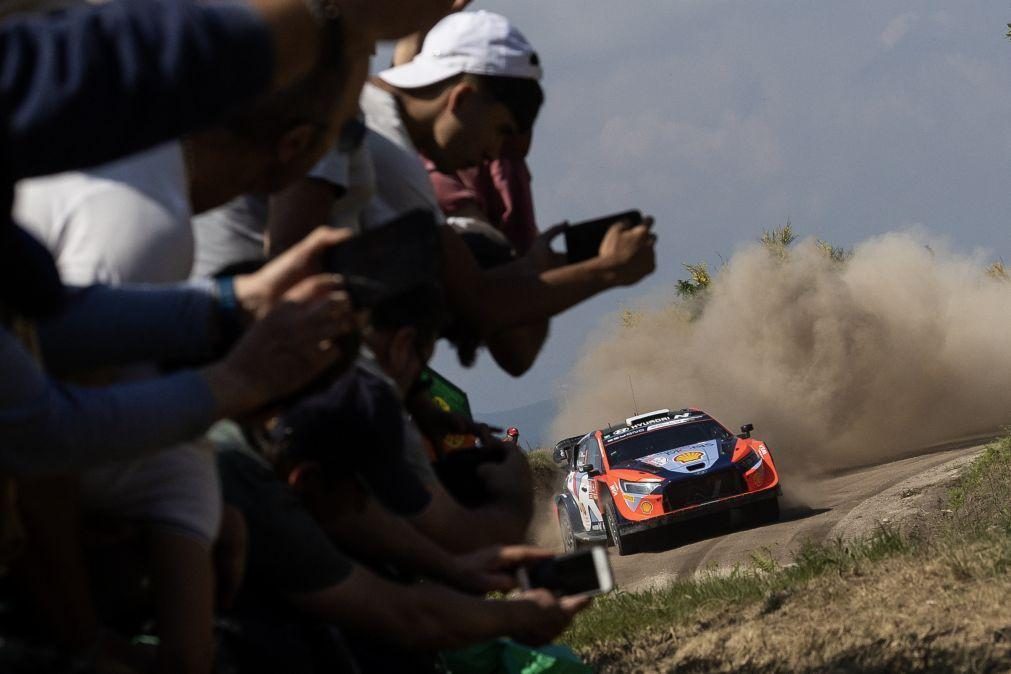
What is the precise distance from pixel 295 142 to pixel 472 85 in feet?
4.81

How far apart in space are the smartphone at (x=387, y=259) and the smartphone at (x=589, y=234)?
4.72 feet

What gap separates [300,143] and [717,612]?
14.5 feet

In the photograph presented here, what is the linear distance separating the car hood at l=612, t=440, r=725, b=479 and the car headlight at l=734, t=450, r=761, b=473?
13.4 inches

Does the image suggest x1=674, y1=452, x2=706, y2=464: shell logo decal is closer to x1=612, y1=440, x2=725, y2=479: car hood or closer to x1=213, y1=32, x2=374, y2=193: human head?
x1=612, y1=440, x2=725, y2=479: car hood

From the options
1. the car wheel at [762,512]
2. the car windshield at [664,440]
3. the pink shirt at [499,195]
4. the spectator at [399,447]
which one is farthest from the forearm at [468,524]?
the car wheel at [762,512]

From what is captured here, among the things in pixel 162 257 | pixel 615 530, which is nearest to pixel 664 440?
pixel 615 530

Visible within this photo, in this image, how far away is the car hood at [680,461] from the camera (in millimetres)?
23219

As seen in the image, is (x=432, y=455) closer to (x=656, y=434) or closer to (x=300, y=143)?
(x=300, y=143)

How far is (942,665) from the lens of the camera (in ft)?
17.2

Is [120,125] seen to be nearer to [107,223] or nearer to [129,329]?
[129,329]

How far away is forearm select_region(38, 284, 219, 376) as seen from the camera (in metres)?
2.64

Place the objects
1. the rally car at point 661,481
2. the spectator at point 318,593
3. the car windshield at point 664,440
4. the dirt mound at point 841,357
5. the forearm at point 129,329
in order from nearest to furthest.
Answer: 1. the forearm at point 129,329
2. the spectator at point 318,593
3. the rally car at point 661,481
4. the car windshield at point 664,440
5. the dirt mound at point 841,357

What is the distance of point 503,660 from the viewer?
5398mm

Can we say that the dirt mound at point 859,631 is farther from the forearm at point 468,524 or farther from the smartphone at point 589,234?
the smartphone at point 589,234
